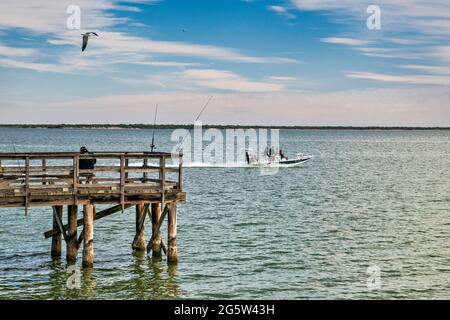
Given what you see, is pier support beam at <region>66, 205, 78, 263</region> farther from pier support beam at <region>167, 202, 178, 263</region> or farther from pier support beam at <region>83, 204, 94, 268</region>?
pier support beam at <region>167, 202, 178, 263</region>

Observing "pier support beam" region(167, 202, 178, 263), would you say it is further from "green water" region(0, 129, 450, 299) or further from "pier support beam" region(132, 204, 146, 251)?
"pier support beam" region(132, 204, 146, 251)

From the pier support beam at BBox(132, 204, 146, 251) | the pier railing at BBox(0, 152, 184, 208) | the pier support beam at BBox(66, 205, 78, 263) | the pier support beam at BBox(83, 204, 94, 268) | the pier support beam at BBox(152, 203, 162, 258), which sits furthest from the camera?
the pier support beam at BBox(132, 204, 146, 251)

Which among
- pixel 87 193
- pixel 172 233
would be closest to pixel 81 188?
pixel 87 193

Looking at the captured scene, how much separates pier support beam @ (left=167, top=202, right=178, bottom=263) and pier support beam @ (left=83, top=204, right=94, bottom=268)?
8.10ft

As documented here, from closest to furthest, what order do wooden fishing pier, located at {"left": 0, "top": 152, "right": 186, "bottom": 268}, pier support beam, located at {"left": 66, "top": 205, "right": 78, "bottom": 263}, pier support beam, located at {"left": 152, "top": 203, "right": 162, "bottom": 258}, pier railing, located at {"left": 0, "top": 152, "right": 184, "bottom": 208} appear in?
pier railing, located at {"left": 0, "top": 152, "right": 184, "bottom": 208}
wooden fishing pier, located at {"left": 0, "top": 152, "right": 186, "bottom": 268}
pier support beam, located at {"left": 66, "top": 205, "right": 78, "bottom": 263}
pier support beam, located at {"left": 152, "top": 203, "right": 162, "bottom": 258}

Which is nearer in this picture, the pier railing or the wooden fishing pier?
the pier railing

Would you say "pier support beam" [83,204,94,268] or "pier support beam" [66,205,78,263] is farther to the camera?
"pier support beam" [66,205,78,263]

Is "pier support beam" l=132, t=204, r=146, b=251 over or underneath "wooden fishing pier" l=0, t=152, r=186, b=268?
underneath

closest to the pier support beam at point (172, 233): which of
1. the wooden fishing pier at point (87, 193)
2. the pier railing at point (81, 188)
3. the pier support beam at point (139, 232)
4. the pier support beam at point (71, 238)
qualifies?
the wooden fishing pier at point (87, 193)

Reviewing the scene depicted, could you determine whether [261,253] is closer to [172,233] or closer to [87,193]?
[172,233]

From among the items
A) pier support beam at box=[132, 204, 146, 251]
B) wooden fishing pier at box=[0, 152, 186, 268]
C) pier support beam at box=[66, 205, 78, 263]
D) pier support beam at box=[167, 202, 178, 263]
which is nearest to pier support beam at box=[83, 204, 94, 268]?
wooden fishing pier at box=[0, 152, 186, 268]

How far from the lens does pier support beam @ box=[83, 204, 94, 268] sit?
22.8 metres

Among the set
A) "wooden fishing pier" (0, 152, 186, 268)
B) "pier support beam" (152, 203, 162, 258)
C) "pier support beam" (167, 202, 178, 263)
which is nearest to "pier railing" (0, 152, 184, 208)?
"wooden fishing pier" (0, 152, 186, 268)
